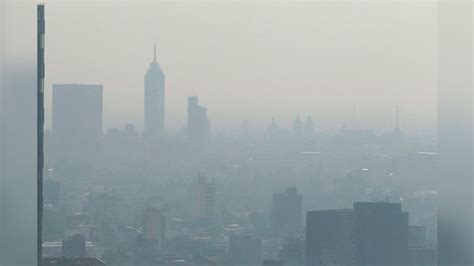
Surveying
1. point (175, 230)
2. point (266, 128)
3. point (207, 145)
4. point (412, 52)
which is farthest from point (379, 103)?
point (175, 230)

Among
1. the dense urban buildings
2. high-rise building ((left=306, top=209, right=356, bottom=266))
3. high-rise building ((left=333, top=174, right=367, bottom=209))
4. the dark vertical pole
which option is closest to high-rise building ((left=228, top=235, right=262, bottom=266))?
the dense urban buildings

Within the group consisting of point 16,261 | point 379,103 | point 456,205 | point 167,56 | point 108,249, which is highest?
point 167,56

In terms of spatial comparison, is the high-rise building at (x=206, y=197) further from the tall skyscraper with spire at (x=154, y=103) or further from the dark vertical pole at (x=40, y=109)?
the dark vertical pole at (x=40, y=109)

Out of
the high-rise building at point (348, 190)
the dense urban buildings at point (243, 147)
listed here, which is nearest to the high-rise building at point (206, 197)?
the dense urban buildings at point (243, 147)

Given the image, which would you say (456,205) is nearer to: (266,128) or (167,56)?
(266,128)

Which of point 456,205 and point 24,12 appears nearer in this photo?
point 456,205

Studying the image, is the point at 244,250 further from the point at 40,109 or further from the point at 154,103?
the point at 40,109

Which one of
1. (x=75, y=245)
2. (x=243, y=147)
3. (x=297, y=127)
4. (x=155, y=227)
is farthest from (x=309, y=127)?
(x=75, y=245)

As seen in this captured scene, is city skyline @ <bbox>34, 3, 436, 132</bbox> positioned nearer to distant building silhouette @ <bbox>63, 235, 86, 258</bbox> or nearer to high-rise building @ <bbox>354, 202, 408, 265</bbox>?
high-rise building @ <bbox>354, 202, 408, 265</bbox>
